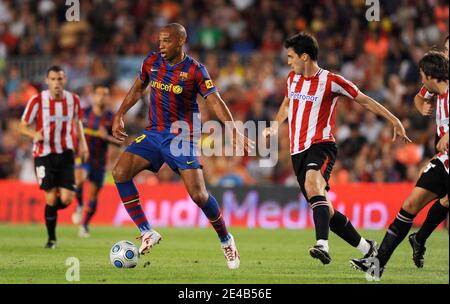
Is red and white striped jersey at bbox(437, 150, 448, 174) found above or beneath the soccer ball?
above

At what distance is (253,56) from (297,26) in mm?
1380

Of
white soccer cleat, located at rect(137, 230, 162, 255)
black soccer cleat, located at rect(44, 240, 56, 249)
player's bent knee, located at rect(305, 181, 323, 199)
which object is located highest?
player's bent knee, located at rect(305, 181, 323, 199)

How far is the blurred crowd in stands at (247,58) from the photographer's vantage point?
20.0 m

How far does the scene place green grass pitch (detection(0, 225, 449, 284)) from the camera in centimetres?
916

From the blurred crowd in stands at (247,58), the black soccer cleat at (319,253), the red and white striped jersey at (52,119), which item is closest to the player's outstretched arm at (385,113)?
the black soccer cleat at (319,253)

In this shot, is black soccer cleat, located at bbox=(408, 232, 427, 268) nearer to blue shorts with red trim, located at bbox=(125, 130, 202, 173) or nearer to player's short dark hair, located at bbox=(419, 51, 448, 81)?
player's short dark hair, located at bbox=(419, 51, 448, 81)

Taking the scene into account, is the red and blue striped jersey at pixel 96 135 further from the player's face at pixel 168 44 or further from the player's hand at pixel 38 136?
the player's face at pixel 168 44

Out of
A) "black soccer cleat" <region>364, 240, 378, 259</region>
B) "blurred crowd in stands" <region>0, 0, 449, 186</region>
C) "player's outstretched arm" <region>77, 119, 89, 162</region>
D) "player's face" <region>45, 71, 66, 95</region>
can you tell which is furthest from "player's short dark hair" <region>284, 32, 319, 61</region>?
"blurred crowd in stands" <region>0, 0, 449, 186</region>

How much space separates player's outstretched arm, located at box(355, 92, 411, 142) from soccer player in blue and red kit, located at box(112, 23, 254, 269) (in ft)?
4.67

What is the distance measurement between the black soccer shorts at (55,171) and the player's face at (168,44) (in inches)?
147

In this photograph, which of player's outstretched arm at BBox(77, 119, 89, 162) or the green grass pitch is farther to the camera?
player's outstretched arm at BBox(77, 119, 89, 162)
